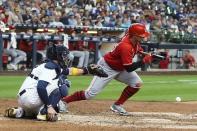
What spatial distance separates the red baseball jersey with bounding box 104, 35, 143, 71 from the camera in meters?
8.62

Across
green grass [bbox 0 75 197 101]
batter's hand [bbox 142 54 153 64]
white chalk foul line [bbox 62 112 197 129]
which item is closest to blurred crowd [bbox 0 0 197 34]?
green grass [bbox 0 75 197 101]

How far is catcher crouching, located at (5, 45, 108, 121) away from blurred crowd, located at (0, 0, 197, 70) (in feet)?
35.7

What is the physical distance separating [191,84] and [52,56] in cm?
928

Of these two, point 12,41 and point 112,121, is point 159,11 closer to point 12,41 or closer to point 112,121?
point 12,41

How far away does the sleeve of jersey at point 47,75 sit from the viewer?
736cm

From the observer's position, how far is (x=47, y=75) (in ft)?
24.2

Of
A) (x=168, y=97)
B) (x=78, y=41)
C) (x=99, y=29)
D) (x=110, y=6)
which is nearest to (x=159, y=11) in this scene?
(x=110, y=6)

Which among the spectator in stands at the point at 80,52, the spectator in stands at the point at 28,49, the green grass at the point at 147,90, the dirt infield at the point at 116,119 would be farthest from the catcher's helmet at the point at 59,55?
the spectator in stands at the point at 80,52

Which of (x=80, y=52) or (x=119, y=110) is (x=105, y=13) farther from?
(x=119, y=110)

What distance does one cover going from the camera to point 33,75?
7.59m

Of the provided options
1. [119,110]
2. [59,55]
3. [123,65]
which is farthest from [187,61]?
[59,55]

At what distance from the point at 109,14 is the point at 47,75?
1736 centimetres

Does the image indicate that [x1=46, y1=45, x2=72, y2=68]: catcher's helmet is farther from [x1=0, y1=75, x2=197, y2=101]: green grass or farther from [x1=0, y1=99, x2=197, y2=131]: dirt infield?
[x1=0, y1=75, x2=197, y2=101]: green grass

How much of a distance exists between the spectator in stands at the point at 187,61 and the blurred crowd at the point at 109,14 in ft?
4.69
